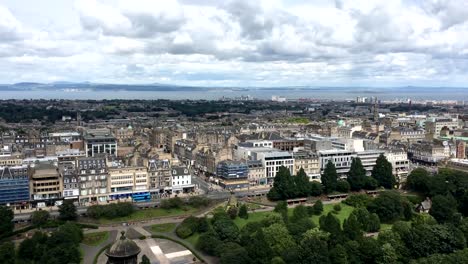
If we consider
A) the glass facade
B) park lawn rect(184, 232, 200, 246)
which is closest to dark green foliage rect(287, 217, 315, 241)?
park lawn rect(184, 232, 200, 246)

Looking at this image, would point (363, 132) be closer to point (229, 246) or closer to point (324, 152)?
point (324, 152)

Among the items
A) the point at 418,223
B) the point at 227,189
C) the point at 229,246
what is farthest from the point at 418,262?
the point at 227,189

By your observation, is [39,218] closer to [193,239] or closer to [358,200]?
[193,239]

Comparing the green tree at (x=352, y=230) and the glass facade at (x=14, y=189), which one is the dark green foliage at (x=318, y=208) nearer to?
the green tree at (x=352, y=230)

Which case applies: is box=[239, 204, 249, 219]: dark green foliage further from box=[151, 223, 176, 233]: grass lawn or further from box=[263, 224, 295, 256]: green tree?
box=[263, 224, 295, 256]: green tree

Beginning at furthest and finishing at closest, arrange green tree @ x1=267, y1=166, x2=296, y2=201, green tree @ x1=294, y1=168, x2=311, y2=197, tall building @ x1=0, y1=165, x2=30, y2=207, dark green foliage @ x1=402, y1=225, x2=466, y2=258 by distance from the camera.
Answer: green tree @ x1=294, y1=168, x2=311, y2=197
green tree @ x1=267, y1=166, x2=296, y2=201
tall building @ x1=0, y1=165, x2=30, y2=207
dark green foliage @ x1=402, y1=225, x2=466, y2=258

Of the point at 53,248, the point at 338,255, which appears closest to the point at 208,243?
the point at 338,255
